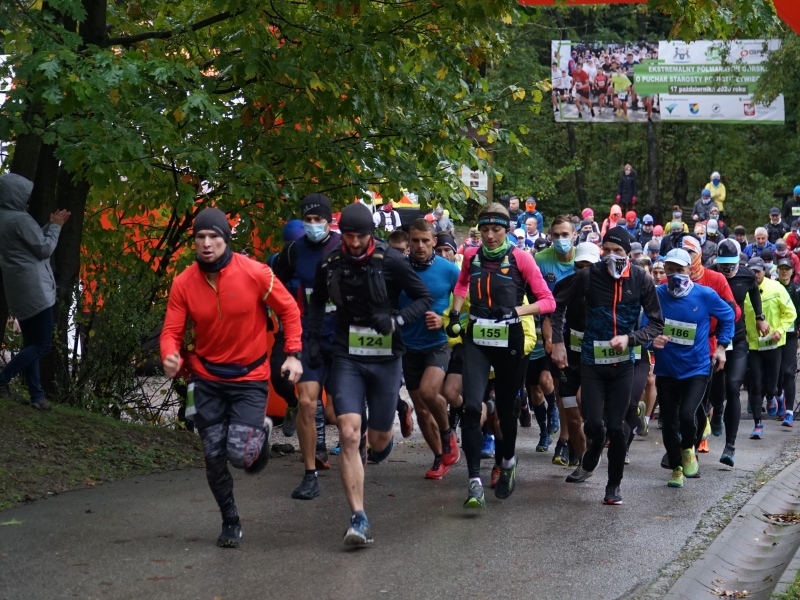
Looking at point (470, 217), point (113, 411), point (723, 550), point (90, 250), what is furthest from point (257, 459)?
point (470, 217)

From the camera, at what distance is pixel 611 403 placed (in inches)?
382

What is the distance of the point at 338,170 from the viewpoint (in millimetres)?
11633

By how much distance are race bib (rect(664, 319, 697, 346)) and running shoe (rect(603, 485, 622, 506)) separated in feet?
5.60

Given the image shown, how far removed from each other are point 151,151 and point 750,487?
565cm

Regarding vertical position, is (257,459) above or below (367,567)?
above

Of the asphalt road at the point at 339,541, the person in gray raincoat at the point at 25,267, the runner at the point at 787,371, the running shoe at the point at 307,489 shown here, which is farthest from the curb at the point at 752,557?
the runner at the point at 787,371

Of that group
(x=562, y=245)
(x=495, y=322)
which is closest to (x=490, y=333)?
(x=495, y=322)

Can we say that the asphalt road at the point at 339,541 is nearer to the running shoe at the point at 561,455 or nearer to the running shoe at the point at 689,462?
the running shoe at the point at 689,462

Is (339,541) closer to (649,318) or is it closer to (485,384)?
(485,384)

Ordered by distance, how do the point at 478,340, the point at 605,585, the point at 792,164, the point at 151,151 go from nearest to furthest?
the point at 605,585 → the point at 478,340 → the point at 151,151 → the point at 792,164

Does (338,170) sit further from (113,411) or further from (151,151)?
(113,411)

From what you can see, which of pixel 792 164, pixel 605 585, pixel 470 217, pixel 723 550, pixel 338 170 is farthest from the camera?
pixel 792 164

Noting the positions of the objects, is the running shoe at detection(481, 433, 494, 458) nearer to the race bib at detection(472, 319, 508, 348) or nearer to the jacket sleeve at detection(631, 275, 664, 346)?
the jacket sleeve at detection(631, 275, 664, 346)

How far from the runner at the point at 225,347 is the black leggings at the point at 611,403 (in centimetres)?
296
